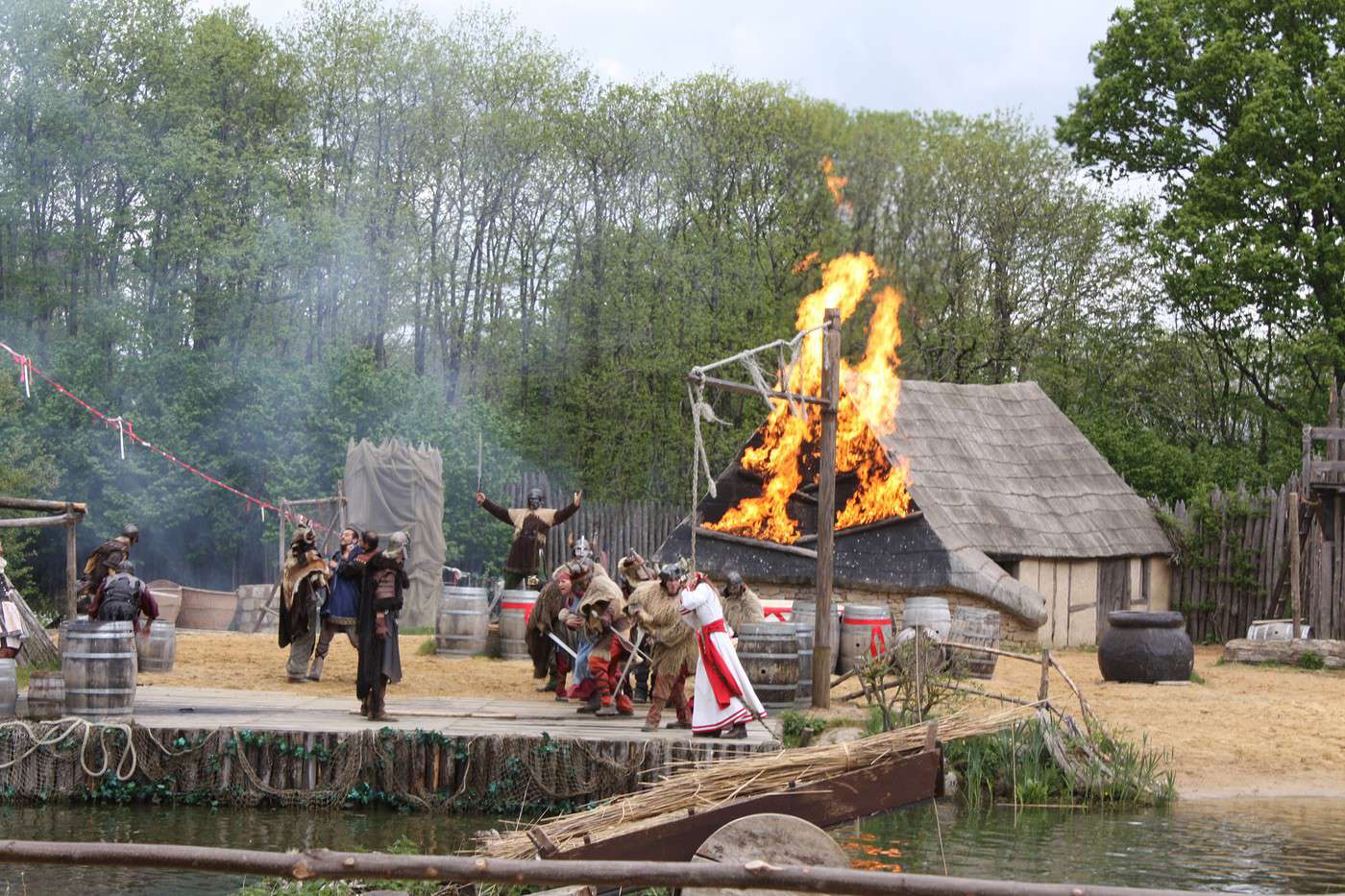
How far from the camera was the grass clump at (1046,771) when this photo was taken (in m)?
13.2

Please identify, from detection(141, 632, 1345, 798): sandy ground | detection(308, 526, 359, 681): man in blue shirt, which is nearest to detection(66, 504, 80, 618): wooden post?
detection(141, 632, 1345, 798): sandy ground

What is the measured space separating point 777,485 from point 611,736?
12799mm

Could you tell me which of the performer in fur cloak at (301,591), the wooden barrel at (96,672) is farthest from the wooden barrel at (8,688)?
the performer in fur cloak at (301,591)

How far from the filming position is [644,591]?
13734 mm

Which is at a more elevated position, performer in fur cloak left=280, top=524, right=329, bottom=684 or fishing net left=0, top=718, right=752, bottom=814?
performer in fur cloak left=280, top=524, right=329, bottom=684

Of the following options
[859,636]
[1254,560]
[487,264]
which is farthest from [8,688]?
[487,264]

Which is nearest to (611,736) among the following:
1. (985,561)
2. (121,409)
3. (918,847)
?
(918,847)

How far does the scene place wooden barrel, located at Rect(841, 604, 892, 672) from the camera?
17.2 meters

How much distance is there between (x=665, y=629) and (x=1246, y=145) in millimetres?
18914

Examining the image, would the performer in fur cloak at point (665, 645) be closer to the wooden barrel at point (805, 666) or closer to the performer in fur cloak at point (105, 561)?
the wooden barrel at point (805, 666)

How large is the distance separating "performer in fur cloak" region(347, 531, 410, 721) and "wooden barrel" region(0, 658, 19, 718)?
2.70 metres

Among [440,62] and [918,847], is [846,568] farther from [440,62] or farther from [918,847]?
[440,62]

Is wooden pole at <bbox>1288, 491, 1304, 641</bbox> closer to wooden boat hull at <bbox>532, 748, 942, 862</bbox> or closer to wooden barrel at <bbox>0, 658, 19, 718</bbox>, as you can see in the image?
wooden boat hull at <bbox>532, 748, 942, 862</bbox>

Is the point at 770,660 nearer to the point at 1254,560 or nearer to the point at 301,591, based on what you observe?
the point at 301,591
